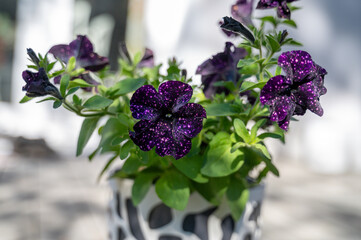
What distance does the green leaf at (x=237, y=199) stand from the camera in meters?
0.43

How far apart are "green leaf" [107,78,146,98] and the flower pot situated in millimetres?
122

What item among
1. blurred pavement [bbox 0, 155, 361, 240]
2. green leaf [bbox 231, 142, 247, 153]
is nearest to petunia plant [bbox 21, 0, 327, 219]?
green leaf [bbox 231, 142, 247, 153]

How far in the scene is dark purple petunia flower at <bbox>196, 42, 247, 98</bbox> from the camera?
1.52ft

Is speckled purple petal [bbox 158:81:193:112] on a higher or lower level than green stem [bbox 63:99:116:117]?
higher

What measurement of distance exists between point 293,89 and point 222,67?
135mm

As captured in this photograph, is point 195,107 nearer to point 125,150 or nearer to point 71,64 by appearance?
point 125,150

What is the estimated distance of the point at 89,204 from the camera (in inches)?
41.9

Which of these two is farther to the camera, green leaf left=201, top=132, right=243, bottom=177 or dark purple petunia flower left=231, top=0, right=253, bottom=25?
dark purple petunia flower left=231, top=0, right=253, bottom=25

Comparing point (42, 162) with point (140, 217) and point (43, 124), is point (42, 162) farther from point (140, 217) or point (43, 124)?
point (140, 217)

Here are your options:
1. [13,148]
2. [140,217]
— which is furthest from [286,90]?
[13,148]

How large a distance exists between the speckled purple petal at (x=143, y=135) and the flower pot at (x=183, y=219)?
12 centimetres

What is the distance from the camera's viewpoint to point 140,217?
1.51ft

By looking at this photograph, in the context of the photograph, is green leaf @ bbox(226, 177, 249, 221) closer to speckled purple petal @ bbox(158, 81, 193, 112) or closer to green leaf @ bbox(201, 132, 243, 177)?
green leaf @ bbox(201, 132, 243, 177)

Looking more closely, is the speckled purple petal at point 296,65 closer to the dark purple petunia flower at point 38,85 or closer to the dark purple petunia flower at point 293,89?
the dark purple petunia flower at point 293,89
